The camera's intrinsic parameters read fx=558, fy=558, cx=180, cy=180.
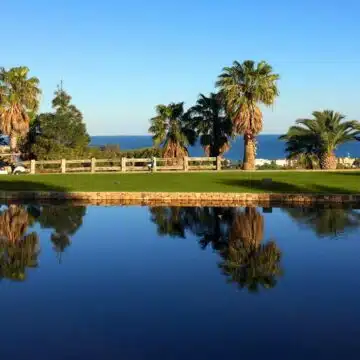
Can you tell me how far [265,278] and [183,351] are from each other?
4869mm

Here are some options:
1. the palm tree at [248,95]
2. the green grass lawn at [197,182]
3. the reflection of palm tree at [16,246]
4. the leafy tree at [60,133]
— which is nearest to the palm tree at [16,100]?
the leafy tree at [60,133]

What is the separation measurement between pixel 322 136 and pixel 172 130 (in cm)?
1206

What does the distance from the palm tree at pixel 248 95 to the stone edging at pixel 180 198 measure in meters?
14.8

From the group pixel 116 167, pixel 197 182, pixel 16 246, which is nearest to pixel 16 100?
pixel 116 167

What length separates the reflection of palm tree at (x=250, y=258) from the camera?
1332 centimetres

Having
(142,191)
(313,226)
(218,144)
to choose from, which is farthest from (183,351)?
(218,144)

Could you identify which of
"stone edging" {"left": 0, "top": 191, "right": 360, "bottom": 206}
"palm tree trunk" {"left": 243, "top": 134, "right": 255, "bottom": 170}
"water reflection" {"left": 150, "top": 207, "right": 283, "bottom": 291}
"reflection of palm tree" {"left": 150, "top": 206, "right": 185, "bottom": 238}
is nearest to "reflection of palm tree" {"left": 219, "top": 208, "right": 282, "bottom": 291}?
"water reflection" {"left": 150, "top": 207, "right": 283, "bottom": 291}

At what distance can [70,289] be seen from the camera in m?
12.7

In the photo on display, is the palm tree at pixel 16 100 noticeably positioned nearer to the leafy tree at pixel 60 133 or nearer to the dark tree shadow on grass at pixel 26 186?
the leafy tree at pixel 60 133

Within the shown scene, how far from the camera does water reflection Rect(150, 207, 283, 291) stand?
13830mm

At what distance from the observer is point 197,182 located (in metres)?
33.3

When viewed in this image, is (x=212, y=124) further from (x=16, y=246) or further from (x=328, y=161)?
(x=16, y=246)

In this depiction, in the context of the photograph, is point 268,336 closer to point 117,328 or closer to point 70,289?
point 117,328

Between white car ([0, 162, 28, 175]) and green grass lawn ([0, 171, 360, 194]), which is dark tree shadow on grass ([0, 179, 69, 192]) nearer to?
green grass lawn ([0, 171, 360, 194])
